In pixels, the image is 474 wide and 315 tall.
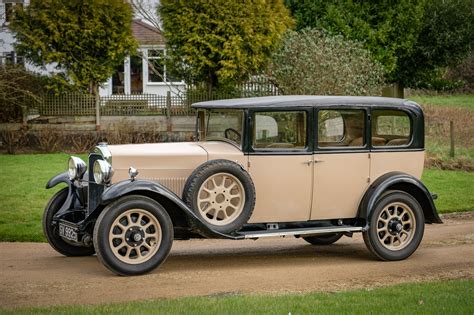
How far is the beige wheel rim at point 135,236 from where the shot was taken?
9.35 m

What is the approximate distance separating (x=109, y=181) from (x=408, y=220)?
144 inches

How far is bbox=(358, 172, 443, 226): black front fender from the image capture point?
1045 centimetres

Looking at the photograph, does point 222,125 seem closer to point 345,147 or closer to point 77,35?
point 345,147

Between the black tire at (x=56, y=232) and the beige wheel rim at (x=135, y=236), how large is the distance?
139cm

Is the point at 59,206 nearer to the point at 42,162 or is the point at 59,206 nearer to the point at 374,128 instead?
the point at 374,128

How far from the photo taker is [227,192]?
9.80 meters

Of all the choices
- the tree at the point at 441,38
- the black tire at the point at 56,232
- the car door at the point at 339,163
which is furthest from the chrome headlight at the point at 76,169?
the tree at the point at 441,38

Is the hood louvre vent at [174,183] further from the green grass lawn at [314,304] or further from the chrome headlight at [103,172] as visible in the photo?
the green grass lawn at [314,304]

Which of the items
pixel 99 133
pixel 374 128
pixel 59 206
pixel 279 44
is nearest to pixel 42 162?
pixel 99 133

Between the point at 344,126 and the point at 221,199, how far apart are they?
1923 mm

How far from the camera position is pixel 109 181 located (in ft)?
31.5

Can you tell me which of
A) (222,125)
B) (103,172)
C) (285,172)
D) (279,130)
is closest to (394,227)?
(285,172)

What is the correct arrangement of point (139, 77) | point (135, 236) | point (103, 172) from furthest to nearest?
point (139, 77) < point (103, 172) < point (135, 236)

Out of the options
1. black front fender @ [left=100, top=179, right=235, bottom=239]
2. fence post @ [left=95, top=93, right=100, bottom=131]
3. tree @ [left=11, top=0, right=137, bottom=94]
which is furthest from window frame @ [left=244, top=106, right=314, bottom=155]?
tree @ [left=11, top=0, right=137, bottom=94]
